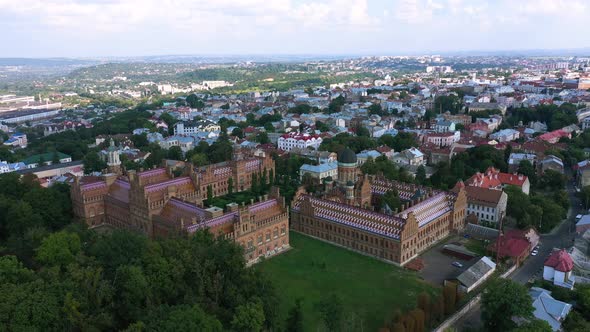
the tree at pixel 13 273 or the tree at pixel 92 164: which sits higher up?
the tree at pixel 13 273

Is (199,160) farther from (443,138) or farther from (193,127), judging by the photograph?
(443,138)

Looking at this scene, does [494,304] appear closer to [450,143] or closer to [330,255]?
[330,255]

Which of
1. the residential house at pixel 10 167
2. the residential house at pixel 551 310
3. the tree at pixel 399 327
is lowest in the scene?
the residential house at pixel 551 310

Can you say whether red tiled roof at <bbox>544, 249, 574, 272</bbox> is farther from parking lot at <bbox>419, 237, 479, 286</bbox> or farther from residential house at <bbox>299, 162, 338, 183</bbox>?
residential house at <bbox>299, 162, 338, 183</bbox>

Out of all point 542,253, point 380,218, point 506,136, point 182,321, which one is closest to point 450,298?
point 380,218

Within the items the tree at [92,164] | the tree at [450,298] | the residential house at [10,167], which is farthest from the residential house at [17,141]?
the tree at [450,298]

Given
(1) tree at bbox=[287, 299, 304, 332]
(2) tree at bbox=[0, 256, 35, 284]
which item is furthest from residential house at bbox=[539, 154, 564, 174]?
(2) tree at bbox=[0, 256, 35, 284]

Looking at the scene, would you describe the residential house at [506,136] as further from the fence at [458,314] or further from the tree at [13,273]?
the tree at [13,273]
